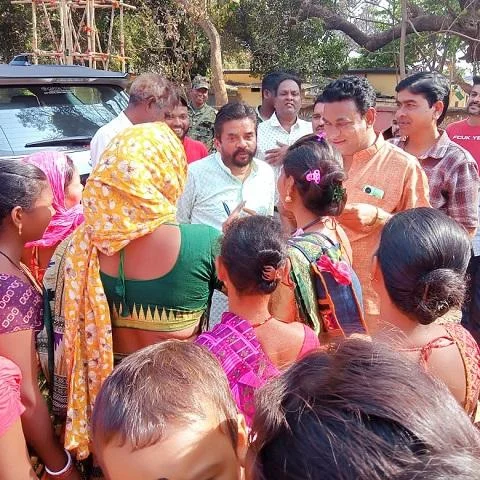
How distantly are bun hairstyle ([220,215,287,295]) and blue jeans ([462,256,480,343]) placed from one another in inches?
71.9

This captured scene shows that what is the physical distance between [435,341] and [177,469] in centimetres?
80

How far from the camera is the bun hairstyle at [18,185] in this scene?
66.0 inches

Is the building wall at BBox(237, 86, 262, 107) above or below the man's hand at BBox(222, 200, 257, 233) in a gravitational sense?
below

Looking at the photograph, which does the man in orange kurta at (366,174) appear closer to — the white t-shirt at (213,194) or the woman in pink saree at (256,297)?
the white t-shirt at (213,194)

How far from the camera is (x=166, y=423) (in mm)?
933

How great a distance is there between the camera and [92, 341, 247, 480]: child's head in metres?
0.91

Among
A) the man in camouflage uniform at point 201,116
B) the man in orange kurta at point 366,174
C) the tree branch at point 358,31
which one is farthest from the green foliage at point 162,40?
the man in orange kurta at point 366,174

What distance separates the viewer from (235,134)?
9.79ft

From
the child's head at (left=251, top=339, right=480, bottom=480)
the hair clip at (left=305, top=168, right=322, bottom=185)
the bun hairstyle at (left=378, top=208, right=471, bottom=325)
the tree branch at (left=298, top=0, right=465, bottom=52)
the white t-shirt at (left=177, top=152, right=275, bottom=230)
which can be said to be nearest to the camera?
the child's head at (left=251, top=339, right=480, bottom=480)

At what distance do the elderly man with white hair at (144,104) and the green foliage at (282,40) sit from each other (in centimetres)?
1229

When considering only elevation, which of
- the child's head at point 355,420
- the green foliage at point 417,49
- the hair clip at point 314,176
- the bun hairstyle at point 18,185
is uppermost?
the child's head at point 355,420

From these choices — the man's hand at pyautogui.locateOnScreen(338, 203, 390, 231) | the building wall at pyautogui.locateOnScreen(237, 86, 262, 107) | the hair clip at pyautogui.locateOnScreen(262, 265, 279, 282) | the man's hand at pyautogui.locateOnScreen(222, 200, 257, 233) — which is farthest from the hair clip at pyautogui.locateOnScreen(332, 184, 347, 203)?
the building wall at pyautogui.locateOnScreen(237, 86, 262, 107)

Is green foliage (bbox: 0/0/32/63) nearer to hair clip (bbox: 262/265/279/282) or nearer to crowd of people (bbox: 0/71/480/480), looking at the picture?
crowd of people (bbox: 0/71/480/480)

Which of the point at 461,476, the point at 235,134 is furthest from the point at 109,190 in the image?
the point at 235,134
